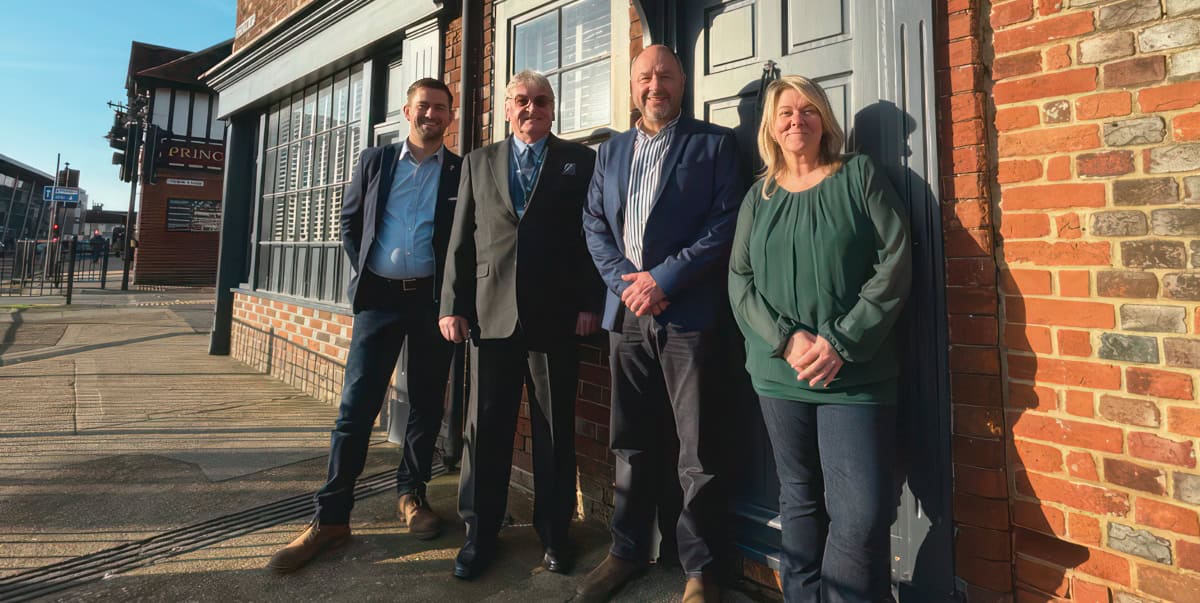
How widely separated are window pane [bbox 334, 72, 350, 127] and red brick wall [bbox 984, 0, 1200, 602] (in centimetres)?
500

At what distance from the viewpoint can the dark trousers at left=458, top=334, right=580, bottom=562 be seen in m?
2.39

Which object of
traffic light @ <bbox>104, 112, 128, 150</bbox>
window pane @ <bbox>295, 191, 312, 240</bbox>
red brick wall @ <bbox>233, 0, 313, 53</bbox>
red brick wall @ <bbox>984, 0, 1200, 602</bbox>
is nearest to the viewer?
red brick wall @ <bbox>984, 0, 1200, 602</bbox>

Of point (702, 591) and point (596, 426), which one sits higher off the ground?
point (596, 426)

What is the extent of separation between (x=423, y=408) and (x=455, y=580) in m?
0.85

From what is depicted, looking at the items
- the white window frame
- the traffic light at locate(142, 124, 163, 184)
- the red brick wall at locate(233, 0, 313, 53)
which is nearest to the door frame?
the white window frame

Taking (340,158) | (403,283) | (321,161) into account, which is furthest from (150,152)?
(403,283)

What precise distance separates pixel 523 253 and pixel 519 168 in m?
0.41

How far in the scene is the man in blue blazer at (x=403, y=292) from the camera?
8.66 feet

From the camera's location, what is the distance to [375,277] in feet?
9.03

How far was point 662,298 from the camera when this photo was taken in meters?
2.06

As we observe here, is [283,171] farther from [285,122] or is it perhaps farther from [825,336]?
[825,336]

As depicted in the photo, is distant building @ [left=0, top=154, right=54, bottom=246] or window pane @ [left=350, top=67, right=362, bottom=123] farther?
distant building @ [left=0, top=154, right=54, bottom=246]

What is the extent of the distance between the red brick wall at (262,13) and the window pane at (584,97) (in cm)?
353

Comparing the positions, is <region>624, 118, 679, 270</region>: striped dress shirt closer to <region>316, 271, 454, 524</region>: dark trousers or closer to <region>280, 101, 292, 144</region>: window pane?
<region>316, 271, 454, 524</region>: dark trousers
